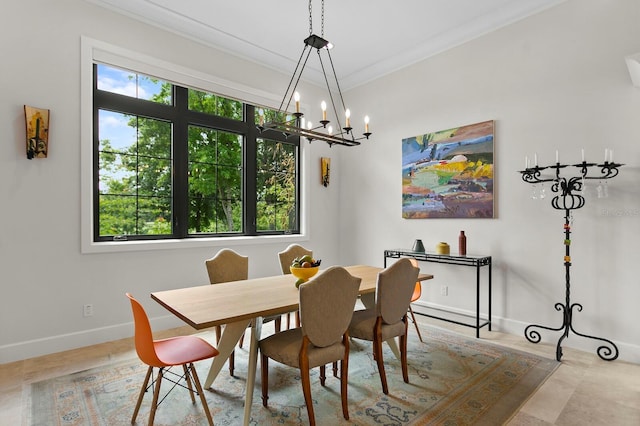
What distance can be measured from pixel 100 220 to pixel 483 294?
392cm

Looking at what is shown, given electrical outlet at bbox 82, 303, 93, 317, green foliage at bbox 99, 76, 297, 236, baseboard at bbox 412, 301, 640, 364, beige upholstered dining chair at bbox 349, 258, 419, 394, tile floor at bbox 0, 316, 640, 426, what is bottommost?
tile floor at bbox 0, 316, 640, 426

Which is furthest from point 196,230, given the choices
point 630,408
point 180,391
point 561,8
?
point 561,8

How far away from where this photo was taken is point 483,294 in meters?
3.76

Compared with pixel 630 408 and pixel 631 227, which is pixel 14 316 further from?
pixel 631 227

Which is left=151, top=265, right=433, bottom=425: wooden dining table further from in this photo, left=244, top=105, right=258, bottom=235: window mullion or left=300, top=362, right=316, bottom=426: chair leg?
left=244, top=105, right=258, bottom=235: window mullion

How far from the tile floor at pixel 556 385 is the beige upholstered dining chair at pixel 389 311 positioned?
792 millimetres

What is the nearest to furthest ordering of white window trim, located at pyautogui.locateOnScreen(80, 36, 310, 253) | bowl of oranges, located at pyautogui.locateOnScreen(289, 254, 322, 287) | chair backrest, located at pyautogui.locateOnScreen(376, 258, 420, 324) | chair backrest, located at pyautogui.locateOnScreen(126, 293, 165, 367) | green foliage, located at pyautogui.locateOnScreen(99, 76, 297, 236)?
chair backrest, located at pyautogui.locateOnScreen(126, 293, 165, 367)
chair backrest, located at pyautogui.locateOnScreen(376, 258, 420, 324)
bowl of oranges, located at pyautogui.locateOnScreen(289, 254, 322, 287)
white window trim, located at pyautogui.locateOnScreen(80, 36, 310, 253)
green foliage, located at pyautogui.locateOnScreen(99, 76, 297, 236)

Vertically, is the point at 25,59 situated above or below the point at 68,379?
above

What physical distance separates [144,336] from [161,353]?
0.25 meters

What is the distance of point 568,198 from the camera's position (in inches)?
125

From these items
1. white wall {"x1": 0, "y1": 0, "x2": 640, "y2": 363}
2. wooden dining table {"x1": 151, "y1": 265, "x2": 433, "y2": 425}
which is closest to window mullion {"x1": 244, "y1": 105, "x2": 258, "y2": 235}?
white wall {"x1": 0, "y1": 0, "x2": 640, "y2": 363}

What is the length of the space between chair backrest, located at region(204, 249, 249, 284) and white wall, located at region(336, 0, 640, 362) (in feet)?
7.25

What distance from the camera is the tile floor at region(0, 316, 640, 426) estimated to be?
2072mm

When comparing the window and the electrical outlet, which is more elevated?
the window
